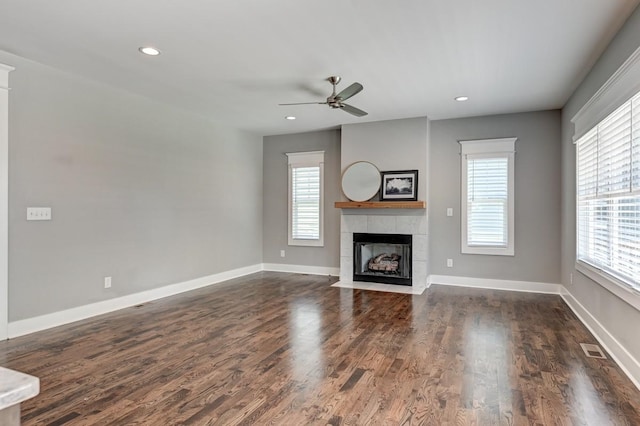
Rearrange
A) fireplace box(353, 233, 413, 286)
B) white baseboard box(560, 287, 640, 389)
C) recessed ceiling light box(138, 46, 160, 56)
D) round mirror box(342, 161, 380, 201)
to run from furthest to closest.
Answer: round mirror box(342, 161, 380, 201) < fireplace box(353, 233, 413, 286) < recessed ceiling light box(138, 46, 160, 56) < white baseboard box(560, 287, 640, 389)

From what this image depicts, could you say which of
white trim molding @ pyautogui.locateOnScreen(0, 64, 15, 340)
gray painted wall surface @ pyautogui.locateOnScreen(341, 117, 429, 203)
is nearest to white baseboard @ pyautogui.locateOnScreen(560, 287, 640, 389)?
gray painted wall surface @ pyautogui.locateOnScreen(341, 117, 429, 203)

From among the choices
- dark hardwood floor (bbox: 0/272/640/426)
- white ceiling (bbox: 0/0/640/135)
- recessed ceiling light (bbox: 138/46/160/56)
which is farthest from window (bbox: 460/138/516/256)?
recessed ceiling light (bbox: 138/46/160/56)

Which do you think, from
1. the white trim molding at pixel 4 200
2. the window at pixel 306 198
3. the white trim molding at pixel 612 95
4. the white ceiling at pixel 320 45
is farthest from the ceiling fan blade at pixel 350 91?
the white trim molding at pixel 4 200

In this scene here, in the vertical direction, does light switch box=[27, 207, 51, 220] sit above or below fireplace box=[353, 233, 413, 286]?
above

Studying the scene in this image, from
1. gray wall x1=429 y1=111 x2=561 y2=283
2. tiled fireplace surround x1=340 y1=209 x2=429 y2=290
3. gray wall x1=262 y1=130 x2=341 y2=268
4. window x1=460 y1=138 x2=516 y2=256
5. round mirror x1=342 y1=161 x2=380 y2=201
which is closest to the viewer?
gray wall x1=429 y1=111 x2=561 y2=283

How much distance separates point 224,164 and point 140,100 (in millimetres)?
1780

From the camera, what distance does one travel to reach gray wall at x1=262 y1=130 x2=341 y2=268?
22.3 ft

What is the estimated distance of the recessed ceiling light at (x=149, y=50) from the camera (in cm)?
337

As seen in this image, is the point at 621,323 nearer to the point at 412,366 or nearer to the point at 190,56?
the point at 412,366

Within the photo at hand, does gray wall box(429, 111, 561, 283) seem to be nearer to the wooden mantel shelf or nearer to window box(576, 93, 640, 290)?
the wooden mantel shelf

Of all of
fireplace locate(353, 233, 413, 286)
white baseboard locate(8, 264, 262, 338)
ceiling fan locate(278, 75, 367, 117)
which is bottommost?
white baseboard locate(8, 264, 262, 338)

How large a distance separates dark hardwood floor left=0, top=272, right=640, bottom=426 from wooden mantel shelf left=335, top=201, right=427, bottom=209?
1593 mm

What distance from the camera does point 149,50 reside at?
3410 mm

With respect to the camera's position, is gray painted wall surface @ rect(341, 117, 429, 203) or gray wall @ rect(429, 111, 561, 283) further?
gray painted wall surface @ rect(341, 117, 429, 203)
